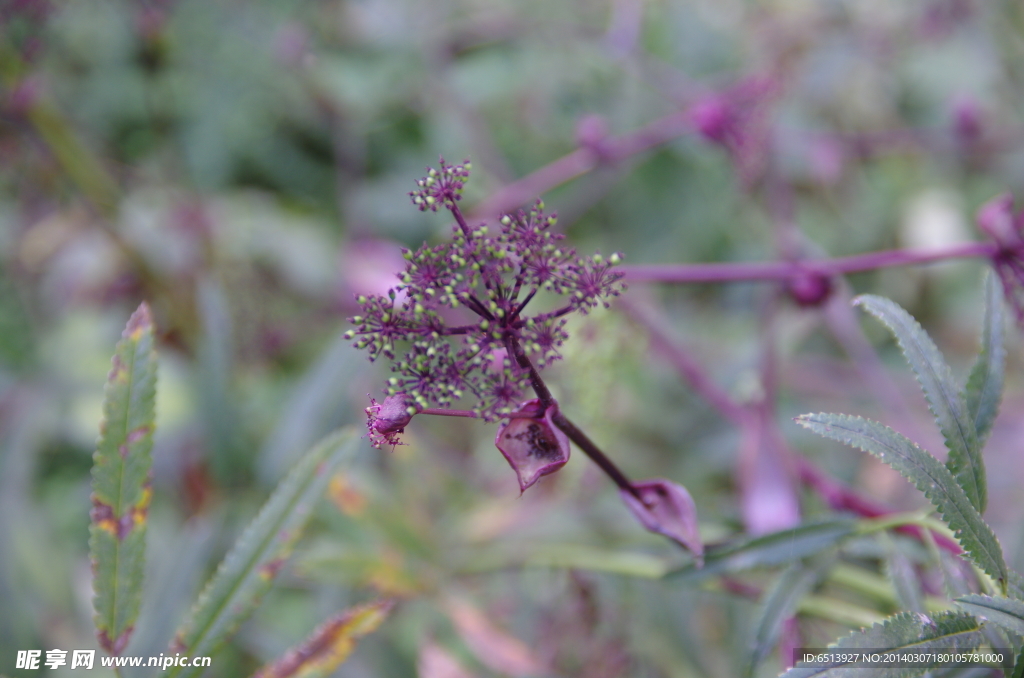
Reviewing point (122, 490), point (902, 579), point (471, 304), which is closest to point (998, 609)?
point (902, 579)

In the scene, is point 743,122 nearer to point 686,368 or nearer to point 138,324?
point 686,368

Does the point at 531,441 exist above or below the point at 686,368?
below

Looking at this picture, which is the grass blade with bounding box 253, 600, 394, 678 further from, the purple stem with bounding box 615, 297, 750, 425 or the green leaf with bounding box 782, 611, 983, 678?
the purple stem with bounding box 615, 297, 750, 425

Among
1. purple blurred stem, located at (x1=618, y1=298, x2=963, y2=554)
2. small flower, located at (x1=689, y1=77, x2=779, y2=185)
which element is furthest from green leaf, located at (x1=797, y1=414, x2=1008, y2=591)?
small flower, located at (x1=689, y1=77, x2=779, y2=185)

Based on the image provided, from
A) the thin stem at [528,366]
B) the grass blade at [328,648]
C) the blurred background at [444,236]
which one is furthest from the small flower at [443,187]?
the blurred background at [444,236]

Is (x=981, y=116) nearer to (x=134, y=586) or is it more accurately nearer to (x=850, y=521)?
(x=850, y=521)

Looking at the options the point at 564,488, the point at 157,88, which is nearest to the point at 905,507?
the point at 564,488
